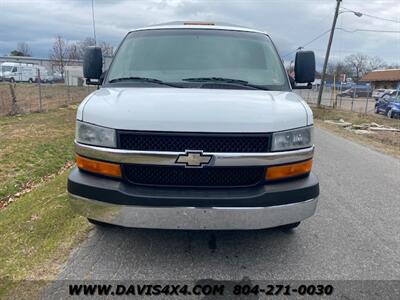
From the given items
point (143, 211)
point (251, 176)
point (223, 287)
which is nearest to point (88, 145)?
point (143, 211)

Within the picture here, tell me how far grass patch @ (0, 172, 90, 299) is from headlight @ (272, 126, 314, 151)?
2.13 m

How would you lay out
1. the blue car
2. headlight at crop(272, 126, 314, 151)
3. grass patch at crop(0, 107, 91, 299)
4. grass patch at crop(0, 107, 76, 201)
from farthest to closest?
the blue car < grass patch at crop(0, 107, 76, 201) < grass patch at crop(0, 107, 91, 299) < headlight at crop(272, 126, 314, 151)

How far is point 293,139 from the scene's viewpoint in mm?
2816

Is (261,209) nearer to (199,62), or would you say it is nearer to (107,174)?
(107,174)

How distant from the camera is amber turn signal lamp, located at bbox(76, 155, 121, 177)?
2771 millimetres

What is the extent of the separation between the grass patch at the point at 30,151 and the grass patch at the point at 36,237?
1.15 meters

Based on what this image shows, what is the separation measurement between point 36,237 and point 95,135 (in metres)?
1.52

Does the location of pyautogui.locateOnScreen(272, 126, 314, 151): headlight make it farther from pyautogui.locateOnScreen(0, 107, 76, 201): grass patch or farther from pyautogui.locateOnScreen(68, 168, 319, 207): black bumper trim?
pyautogui.locateOnScreen(0, 107, 76, 201): grass patch

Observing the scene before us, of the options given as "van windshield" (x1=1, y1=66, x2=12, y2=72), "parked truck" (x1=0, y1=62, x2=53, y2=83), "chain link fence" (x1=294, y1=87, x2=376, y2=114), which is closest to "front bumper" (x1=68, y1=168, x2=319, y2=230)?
"chain link fence" (x1=294, y1=87, x2=376, y2=114)

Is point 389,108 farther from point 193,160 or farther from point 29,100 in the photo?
point 193,160

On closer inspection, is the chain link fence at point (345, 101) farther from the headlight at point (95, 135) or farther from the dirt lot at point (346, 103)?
the headlight at point (95, 135)

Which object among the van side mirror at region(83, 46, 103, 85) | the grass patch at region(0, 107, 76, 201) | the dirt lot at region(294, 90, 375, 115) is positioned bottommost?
the dirt lot at region(294, 90, 375, 115)

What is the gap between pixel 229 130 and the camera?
264cm

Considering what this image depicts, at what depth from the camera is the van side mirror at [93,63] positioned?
4207mm
